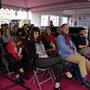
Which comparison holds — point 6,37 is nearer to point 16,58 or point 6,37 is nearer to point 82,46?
point 16,58

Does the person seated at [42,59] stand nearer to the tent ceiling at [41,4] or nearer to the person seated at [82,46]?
the person seated at [82,46]

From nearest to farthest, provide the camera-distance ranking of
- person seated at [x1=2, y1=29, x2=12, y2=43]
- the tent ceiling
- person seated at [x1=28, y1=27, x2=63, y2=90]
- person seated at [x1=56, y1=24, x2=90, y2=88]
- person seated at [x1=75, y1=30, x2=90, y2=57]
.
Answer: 1. person seated at [x1=28, y1=27, x2=63, y2=90]
2. person seated at [x1=56, y1=24, x2=90, y2=88]
3. person seated at [x1=2, y1=29, x2=12, y2=43]
4. person seated at [x1=75, y1=30, x2=90, y2=57]
5. the tent ceiling

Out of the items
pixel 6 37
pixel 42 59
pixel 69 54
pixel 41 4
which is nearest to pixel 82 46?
pixel 69 54

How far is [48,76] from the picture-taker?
4.16 meters

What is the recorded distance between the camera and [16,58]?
12.6ft

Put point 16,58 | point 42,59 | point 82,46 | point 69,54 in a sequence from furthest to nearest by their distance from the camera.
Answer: point 82,46 < point 16,58 < point 69,54 < point 42,59

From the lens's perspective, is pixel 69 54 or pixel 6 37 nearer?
pixel 69 54

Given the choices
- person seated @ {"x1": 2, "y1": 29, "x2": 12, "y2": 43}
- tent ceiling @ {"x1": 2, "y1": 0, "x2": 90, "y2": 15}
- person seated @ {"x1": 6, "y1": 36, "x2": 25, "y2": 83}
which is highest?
tent ceiling @ {"x1": 2, "y1": 0, "x2": 90, "y2": 15}

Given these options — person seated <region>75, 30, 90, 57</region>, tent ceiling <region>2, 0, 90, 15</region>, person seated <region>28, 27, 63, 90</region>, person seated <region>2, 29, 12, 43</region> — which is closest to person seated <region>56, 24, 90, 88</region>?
person seated <region>28, 27, 63, 90</region>

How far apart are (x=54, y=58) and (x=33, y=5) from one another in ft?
14.1

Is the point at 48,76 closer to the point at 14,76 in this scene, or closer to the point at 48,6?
the point at 14,76

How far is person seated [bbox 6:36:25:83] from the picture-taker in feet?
12.4

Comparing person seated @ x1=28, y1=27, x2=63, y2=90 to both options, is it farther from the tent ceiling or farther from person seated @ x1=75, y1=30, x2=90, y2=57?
the tent ceiling

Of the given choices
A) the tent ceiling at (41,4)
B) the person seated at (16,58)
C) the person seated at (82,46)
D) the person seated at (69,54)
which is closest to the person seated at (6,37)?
the person seated at (16,58)
